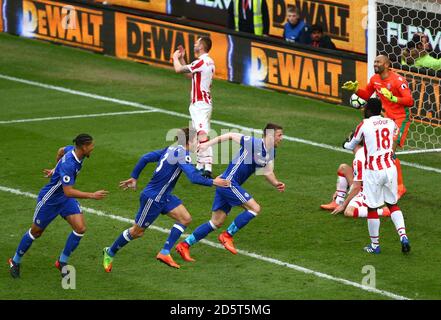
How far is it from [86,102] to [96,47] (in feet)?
14.8

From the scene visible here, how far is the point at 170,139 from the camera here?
21062 mm

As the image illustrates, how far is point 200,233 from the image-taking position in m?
15.1

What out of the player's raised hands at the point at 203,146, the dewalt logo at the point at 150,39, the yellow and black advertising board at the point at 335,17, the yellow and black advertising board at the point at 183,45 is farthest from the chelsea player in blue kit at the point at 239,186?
the dewalt logo at the point at 150,39

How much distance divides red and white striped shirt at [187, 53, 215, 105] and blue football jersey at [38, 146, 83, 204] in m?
5.28

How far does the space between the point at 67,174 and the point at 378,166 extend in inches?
164

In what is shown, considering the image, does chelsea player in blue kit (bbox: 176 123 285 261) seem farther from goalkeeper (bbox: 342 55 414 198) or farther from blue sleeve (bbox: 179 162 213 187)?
goalkeeper (bbox: 342 55 414 198)

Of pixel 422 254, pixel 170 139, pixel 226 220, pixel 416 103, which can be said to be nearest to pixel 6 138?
pixel 170 139

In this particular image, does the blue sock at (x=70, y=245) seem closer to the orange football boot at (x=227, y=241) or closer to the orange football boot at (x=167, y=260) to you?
the orange football boot at (x=167, y=260)

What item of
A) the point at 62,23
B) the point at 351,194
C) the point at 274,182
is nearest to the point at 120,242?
the point at 274,182

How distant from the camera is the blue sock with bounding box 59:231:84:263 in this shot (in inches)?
561

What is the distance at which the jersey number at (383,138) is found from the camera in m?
15.4

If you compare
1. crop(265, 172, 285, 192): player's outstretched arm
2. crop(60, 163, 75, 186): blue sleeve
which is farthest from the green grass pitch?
crop(60, 163, 75, 186): blue sleeve

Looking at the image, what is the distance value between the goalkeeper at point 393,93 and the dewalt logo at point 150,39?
8.78 meters

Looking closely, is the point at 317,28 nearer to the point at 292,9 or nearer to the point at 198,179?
the point at 292,9
